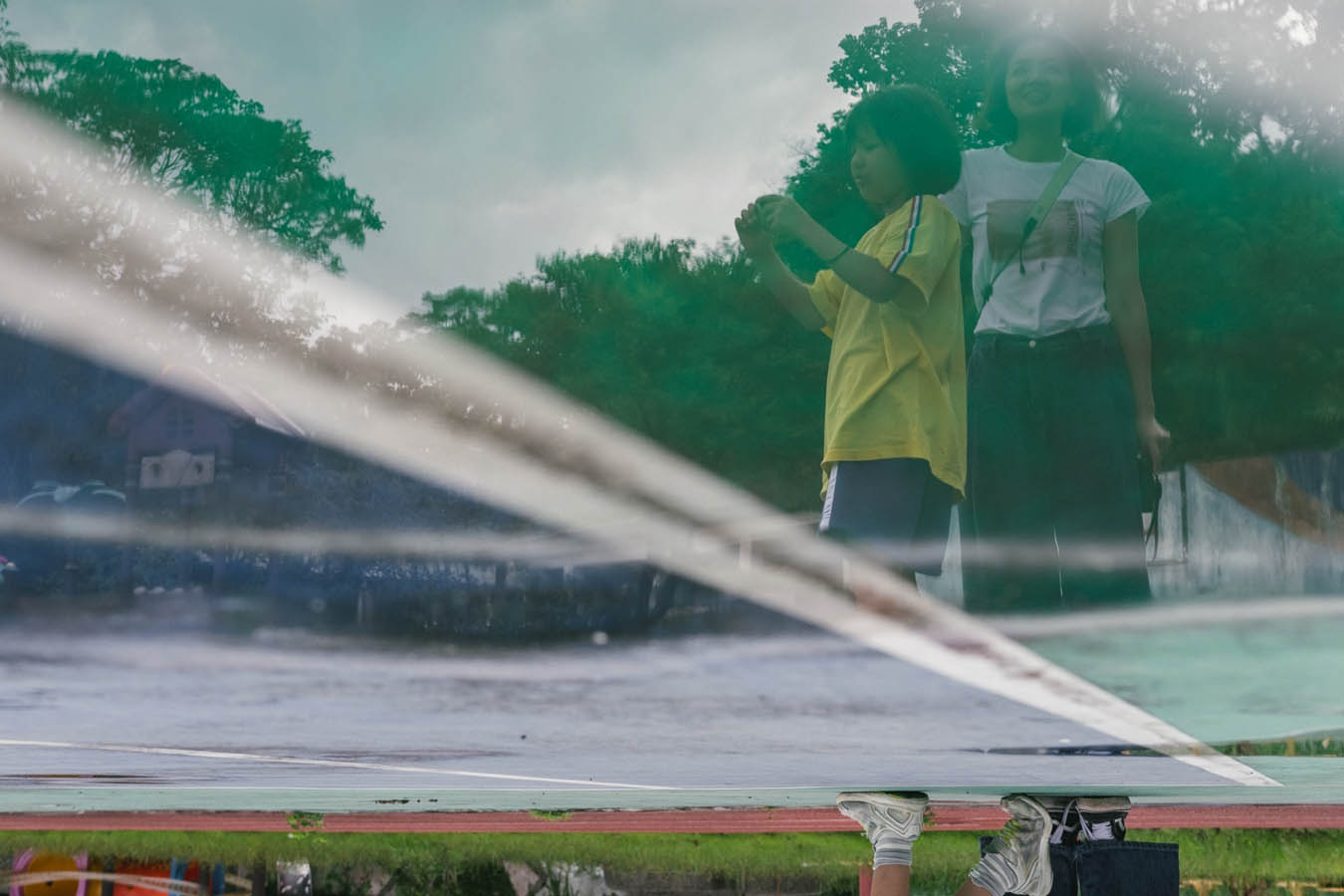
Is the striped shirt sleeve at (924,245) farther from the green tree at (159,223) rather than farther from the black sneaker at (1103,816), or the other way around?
the black sneaker at (1103,816)

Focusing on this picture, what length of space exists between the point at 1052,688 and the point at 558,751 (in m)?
1.42

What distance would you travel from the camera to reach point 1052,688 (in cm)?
263

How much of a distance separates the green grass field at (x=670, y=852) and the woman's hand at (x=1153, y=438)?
3.69 m

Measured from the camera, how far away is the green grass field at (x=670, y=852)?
531 cm

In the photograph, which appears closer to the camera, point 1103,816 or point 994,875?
point 994,875

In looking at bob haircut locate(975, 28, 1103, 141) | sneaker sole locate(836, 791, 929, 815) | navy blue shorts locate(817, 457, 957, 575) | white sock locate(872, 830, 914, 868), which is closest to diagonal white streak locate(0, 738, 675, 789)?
sneaker sole locate(836, 791, 929, 815)

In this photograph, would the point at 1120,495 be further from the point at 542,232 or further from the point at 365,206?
the point at 365,206

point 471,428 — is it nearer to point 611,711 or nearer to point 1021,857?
point 611,711

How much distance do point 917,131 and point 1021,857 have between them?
Answer: 2.12 m

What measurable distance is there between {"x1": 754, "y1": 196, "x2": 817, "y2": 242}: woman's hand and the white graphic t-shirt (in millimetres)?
257

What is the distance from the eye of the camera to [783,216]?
2168 millimetres

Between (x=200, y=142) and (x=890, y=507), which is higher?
(x=200, y=142)

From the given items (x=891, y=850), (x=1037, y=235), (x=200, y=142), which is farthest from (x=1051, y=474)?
(x=200, y=142)

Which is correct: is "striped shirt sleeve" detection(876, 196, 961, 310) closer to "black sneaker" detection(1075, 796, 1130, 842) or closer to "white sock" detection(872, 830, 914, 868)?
"white sock" detection(872, 830, 914, 868)
